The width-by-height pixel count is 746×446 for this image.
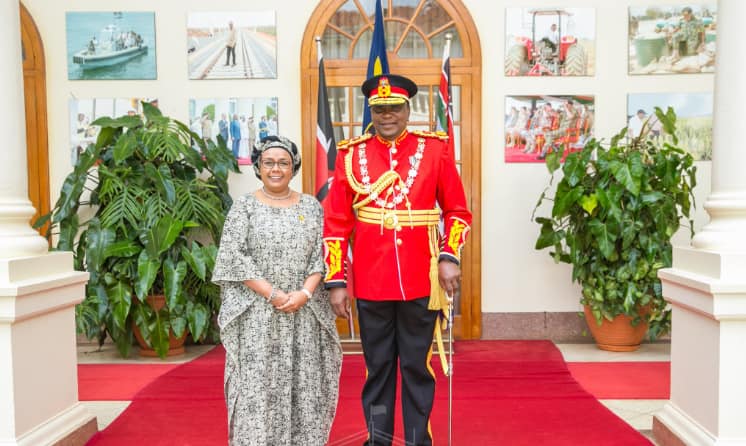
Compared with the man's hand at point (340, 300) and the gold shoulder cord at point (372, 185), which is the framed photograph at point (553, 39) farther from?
the man's hand at point (340, 300)

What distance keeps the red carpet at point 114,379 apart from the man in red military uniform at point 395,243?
5.95 ft

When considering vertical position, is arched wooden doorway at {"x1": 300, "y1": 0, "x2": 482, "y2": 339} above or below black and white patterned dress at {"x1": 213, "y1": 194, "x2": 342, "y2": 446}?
above

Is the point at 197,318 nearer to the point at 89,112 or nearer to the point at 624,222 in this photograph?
the point at 89,112

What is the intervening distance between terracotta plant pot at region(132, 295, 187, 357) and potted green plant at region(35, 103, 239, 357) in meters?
0.03

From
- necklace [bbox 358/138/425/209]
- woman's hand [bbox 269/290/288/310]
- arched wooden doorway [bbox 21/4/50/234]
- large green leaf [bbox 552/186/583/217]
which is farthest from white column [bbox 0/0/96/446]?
large green leaf [bbox 552/186/583/217]

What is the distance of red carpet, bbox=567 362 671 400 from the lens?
10.8ft

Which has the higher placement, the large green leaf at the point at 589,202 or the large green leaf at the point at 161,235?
the large green leaf at the point at 589,202

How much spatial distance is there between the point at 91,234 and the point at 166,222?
54 centimetres

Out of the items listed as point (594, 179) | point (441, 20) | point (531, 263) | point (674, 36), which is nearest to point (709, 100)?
point (674, 36)

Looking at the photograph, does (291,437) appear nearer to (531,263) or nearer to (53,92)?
(531,263)

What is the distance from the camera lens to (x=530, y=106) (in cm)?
451

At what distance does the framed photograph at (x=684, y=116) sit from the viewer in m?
4.48

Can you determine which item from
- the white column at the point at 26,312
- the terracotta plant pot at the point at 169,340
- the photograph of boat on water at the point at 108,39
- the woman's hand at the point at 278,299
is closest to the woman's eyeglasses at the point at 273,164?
the woman's hand at the point at 278,299

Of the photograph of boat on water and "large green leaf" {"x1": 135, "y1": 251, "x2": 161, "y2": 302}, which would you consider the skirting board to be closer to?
"large green leaf" {"x1": 135, "y1": 251, "x2": 161, "y2": 302}
